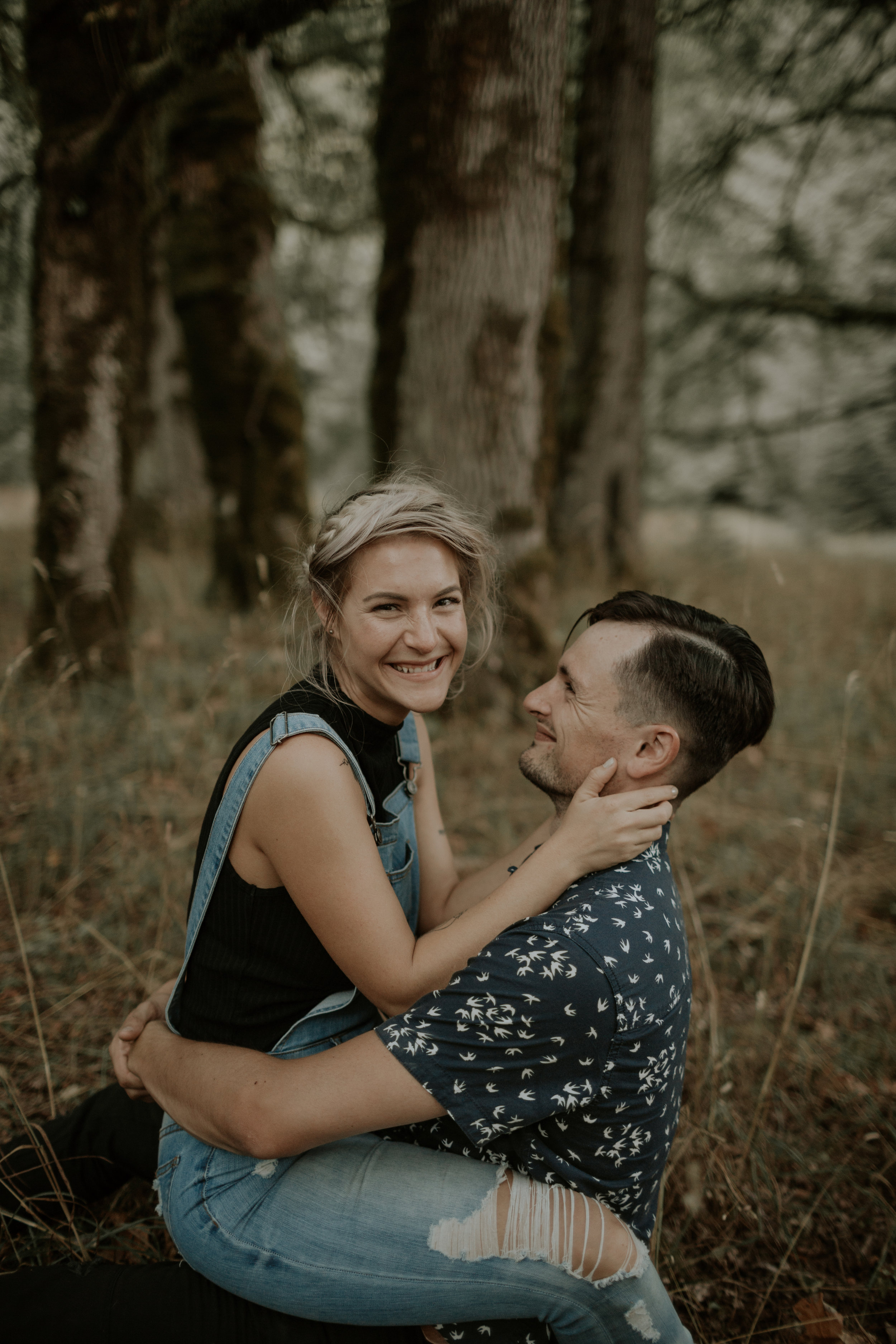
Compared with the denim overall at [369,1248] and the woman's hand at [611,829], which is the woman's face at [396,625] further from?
the woman's hand at [611,829]

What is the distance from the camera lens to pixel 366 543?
1.82 m

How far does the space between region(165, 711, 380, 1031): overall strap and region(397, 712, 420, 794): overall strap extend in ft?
0.91

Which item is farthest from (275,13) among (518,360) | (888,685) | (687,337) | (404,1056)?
(687,337)

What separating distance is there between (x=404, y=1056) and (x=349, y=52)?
7905 mm

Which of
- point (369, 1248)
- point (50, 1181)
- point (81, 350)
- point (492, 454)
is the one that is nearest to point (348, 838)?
point (369, 1248)

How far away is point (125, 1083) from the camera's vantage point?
182 centimetres

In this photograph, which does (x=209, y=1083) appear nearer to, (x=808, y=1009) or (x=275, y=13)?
(x=808, y=1009)

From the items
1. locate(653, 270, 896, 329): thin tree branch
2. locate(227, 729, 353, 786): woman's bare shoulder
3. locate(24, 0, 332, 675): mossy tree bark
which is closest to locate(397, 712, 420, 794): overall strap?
locate(227, 729, 353, 786): woman's bare shoulder

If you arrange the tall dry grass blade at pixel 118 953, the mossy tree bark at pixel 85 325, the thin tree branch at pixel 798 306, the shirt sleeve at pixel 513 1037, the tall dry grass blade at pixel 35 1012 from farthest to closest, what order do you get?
1. the thin tree branch at pixel 798 306
2. the mossy tree bark at pixel 85 325
3. the tall dry grass blade at pixel 118 953
4. the tall dry grass blade at pixel 35 1012
5. the shirt sleeve at pixel 513 1037

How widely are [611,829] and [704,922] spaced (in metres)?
1.96

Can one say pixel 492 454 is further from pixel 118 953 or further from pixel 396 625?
pixel 118 953

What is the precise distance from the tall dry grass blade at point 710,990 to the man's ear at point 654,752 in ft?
2.95

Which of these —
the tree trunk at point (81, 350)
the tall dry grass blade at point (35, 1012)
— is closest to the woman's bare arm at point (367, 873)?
the tall dry grass blade at point (35, 1012)

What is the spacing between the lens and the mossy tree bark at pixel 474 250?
3.54 meters
